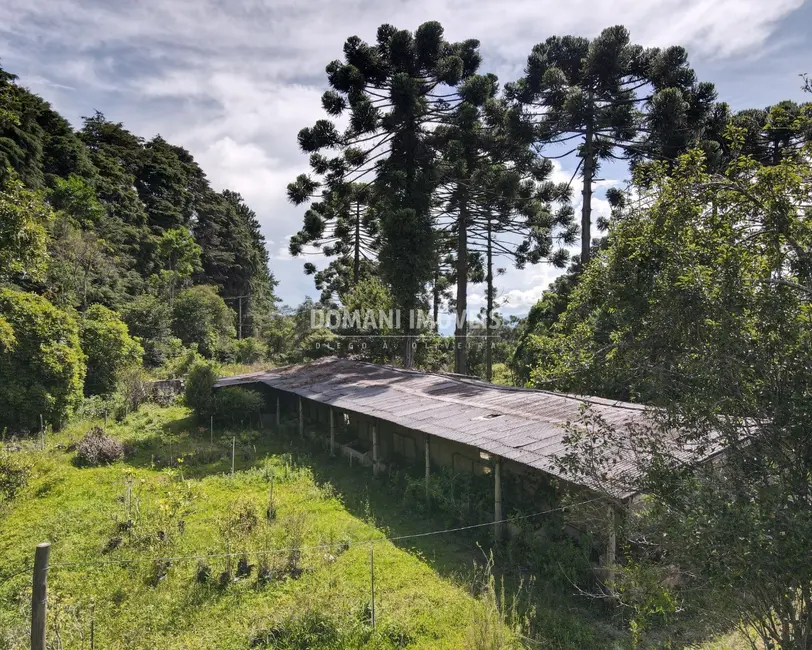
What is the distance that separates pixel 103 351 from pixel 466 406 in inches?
600

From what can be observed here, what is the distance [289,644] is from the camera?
573 centimetres

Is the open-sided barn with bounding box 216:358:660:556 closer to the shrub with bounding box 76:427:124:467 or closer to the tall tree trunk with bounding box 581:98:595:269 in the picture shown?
the shrub with bounding box 76:427:124:467

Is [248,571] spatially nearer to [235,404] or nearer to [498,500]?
[498,500]

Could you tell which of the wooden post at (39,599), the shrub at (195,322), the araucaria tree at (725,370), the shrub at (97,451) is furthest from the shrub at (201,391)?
the araucaria tree at (725,370)

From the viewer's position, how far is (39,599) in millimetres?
3672

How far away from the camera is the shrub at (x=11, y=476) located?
32.9ft

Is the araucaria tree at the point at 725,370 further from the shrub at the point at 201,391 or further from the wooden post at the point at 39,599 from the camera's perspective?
the shrub at the point at 201,391

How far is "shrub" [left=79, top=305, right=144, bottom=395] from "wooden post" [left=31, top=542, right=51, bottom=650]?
56.9 feet

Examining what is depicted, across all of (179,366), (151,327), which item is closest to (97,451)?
(179,366)

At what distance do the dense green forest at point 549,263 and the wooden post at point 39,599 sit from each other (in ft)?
14.2

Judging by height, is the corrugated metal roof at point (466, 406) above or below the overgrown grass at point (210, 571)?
above

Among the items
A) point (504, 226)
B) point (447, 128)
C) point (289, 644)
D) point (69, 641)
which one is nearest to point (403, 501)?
point (289, 644)

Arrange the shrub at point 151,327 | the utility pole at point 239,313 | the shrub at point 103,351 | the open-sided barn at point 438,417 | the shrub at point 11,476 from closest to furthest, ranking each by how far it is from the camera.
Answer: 1. the open-sided barn at point 438,417
2. the shrub at point 11,476
3. the shrub at point 103,351
4. the shrub at point 151,327
5. the utility pole at point 239,313

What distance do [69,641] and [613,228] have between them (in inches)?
292
